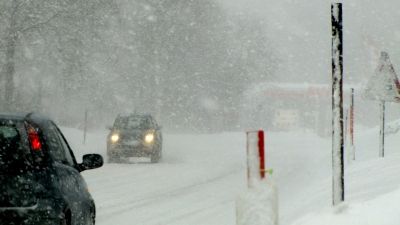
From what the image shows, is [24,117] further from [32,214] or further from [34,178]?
[32,214]

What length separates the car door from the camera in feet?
18.0

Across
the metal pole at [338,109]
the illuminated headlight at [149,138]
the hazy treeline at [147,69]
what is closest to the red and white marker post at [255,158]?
the metal pole at [338,109]

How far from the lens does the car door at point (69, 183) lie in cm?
550

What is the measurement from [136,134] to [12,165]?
20440mm

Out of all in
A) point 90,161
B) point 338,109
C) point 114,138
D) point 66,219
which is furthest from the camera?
point 114,138

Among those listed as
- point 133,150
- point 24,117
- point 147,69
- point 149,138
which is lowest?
point 133,150

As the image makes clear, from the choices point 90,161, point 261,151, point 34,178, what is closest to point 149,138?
point 90,161

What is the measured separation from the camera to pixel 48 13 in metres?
34.2

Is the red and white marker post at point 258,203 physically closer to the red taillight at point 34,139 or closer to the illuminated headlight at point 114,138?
the red taillight at point 34,139

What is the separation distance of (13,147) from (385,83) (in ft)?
40.2

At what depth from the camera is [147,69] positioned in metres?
62.6

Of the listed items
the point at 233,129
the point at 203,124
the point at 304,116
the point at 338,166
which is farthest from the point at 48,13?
the point at 304,116

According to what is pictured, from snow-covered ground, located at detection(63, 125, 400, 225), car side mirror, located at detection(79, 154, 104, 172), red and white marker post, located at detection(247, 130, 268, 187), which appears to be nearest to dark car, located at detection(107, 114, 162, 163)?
snow-covered ground, located at detection(63, 125, 400, 225)

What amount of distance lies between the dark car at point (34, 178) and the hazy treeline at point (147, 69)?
29.8 m
